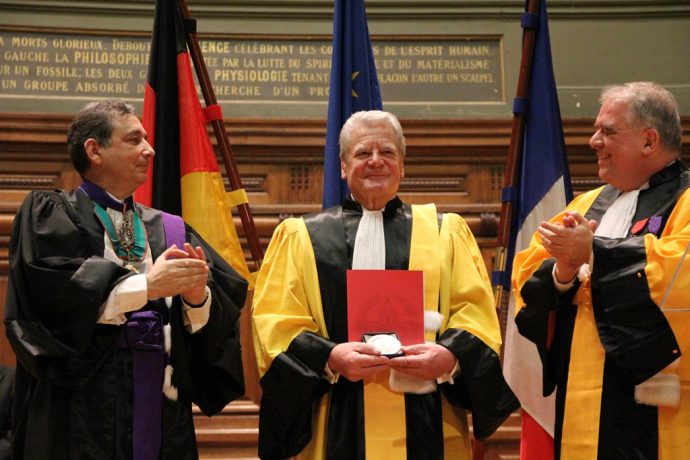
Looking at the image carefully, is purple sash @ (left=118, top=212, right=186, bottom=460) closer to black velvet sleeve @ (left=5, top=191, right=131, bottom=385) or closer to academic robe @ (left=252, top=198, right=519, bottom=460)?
black velvet sleeve @ (left=5, top=191, right=131, bottom=385)

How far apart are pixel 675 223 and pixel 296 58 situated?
396 centimetres

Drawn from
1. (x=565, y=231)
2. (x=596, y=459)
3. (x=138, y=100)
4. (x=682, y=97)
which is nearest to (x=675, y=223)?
(x=565, y=231)

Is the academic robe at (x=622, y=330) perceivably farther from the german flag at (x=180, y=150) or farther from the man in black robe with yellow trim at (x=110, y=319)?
the german flag at (x=180, y=150)

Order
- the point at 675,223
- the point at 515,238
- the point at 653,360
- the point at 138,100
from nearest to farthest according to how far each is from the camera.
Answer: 1. the point at 653,360
2. the point at 675,223
3. the point at 515,238
4. the point at 138,100

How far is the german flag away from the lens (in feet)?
13.1

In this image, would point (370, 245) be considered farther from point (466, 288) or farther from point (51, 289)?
point (51, 289)

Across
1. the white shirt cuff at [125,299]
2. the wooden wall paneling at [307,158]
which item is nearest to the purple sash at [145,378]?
the white shirt cuff at [125,299]

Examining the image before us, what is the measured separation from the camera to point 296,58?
642cm

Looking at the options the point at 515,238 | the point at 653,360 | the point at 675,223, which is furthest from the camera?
the point at 515,238

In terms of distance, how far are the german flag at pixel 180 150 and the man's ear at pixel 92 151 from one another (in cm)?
88

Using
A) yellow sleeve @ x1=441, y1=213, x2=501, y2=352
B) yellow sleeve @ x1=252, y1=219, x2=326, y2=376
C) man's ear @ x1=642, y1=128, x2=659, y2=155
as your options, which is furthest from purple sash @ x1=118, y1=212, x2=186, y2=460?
man's ear @ x1=642, y1=128, x2=659, y2=155

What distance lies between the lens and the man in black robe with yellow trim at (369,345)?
2.76m

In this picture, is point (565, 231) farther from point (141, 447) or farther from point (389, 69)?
point (389, 69)

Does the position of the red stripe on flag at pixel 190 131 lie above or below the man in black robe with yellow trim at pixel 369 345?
above
